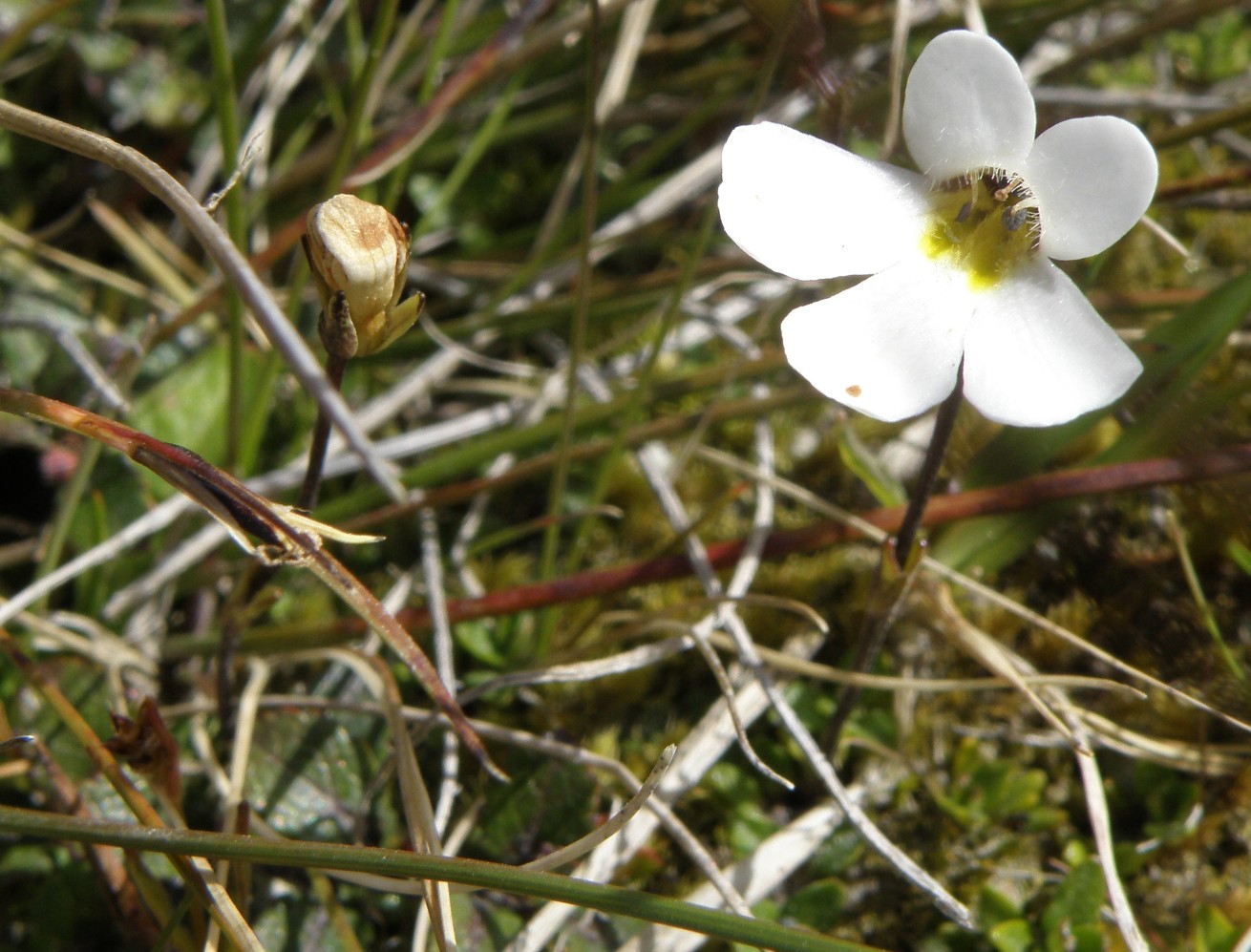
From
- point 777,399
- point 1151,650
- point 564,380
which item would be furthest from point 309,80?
point 1151,650

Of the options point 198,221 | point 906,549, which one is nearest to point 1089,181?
point 906,549

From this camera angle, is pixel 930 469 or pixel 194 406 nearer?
pixel 930 469

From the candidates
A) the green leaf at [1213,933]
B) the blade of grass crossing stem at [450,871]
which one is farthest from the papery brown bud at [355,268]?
the green leaf at [1213,933]

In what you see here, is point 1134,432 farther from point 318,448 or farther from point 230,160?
point 230,160

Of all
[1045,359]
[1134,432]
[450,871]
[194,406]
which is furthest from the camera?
Answer: [194,406]

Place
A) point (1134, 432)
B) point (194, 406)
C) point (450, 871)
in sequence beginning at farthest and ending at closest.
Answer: point (194, 406), point (1134, 432), point (450, 871)

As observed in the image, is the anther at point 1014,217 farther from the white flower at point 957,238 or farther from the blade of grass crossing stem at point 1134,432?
the blade of grass crossing stem at point 1134,432

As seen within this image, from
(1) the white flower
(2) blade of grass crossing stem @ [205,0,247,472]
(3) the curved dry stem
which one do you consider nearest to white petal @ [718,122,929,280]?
(1) the white flower
